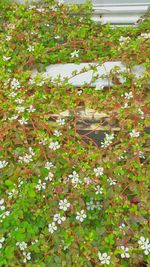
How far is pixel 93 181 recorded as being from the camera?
1903mm

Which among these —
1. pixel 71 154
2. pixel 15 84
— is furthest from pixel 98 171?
pixel 15 84

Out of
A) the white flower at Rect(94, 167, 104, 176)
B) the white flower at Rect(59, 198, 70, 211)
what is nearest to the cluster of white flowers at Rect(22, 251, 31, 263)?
the white flower at Rect(59, 198, 70, 211)

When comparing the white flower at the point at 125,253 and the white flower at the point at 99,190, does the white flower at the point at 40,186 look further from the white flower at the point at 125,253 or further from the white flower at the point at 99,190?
the white flower at the point at 125,253

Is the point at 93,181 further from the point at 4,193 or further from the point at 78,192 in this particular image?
the point at 4,193

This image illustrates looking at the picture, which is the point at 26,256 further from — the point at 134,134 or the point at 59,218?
the point at 134,134

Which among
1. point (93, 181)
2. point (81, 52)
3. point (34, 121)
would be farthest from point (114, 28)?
point (93, 181)

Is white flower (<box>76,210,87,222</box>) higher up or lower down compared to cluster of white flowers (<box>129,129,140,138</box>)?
lower down

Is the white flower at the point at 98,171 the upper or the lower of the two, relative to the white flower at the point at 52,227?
upper

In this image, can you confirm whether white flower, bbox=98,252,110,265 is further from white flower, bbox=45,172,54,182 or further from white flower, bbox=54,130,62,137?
white flower, bbox=54,130,62,137

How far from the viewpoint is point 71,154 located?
204 centimetres

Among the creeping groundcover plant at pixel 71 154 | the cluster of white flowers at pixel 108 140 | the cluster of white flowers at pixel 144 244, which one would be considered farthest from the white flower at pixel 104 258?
the cluster of white flowers at pixel 108 140

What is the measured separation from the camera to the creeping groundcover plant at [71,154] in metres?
1.79

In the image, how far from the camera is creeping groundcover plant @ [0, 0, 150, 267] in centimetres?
179

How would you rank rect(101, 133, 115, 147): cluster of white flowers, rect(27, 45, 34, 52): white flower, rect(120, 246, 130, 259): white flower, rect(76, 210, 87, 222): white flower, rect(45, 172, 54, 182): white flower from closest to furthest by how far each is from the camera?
1. rect(120, 246, 130, 259): white flower
2. rect(76, 210, 87, 222): white flower
3. rect(45, 172, 54, 182): white flower
4. rect(101, 133, 115, 147): cluster of white flowers
5. rect(27, 45, 34, 52): white flower
